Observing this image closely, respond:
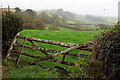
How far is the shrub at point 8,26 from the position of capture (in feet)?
24.3

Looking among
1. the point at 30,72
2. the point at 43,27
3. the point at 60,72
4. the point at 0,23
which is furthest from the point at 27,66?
the point at 43,27

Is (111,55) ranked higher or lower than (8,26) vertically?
lower

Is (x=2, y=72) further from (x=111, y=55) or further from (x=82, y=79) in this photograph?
(x=111, y=55)

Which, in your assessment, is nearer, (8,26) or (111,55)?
(111,55)

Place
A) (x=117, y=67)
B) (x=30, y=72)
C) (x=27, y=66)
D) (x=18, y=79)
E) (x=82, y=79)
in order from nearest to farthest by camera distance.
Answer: (x=117, y=67), (x=82, y=79), (x=18, y=79), (x=30, y=72), (x=27, y=66)

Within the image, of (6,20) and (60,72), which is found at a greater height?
(6,20)

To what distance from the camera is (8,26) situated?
7.52 meters

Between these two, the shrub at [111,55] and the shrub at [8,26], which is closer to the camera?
the shrub at [111,55]

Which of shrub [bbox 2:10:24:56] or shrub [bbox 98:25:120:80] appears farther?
shrub [bbox 2:10:24:56]

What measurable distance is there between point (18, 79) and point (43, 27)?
105 feet

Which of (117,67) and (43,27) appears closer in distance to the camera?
(117,67)

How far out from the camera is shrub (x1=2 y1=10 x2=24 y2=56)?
741 cm

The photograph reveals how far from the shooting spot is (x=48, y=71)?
5.96 meters

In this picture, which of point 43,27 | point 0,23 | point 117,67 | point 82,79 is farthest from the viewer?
point 43,27
